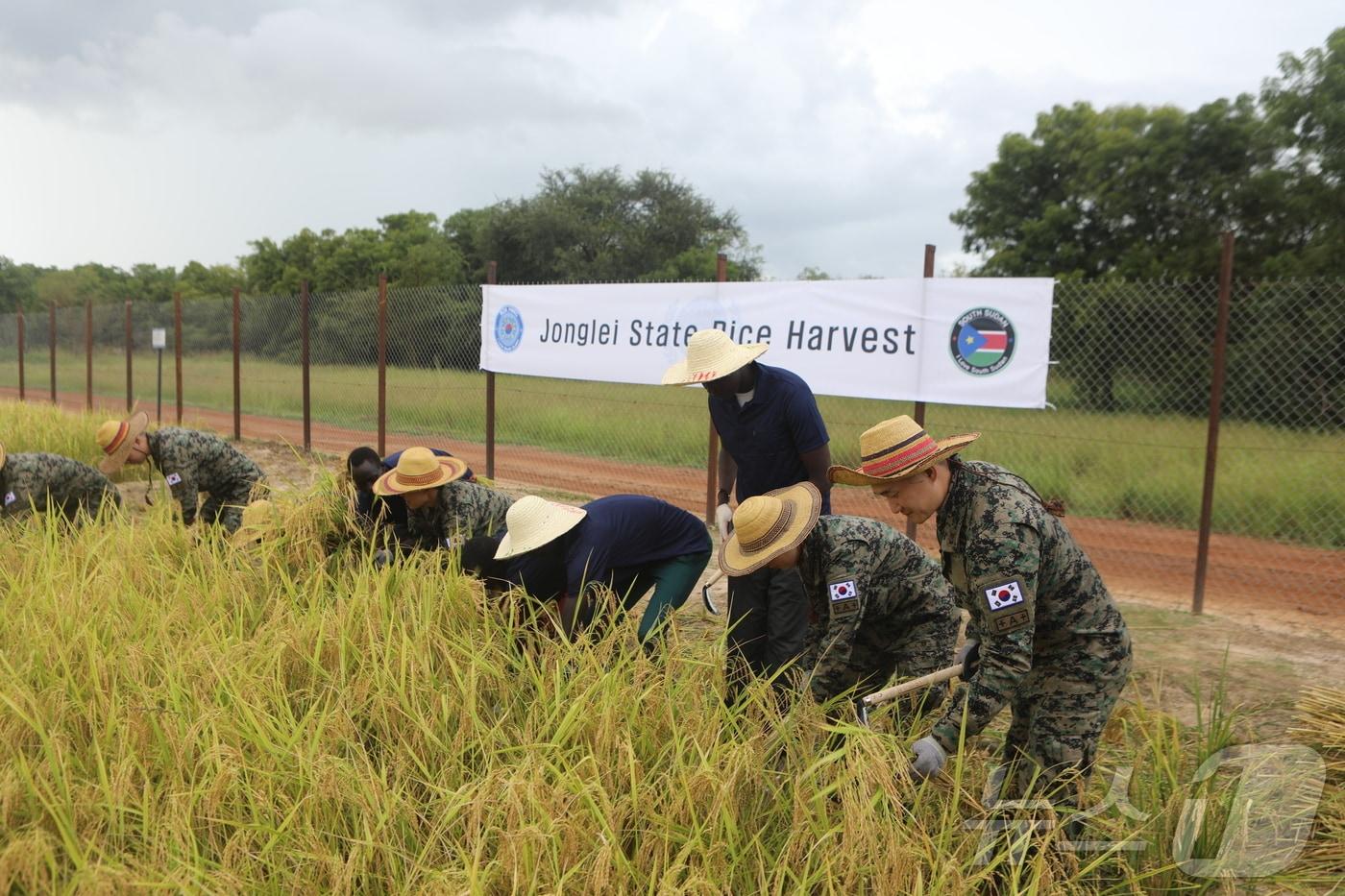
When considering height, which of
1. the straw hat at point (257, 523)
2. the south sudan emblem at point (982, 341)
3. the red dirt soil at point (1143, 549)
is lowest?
the red dirt soil at point (1143, 549)

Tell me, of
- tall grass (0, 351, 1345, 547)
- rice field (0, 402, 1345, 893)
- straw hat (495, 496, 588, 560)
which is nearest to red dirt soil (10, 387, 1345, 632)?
tall grass (0, 351, 1345, 547)

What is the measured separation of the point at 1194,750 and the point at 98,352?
2349cm

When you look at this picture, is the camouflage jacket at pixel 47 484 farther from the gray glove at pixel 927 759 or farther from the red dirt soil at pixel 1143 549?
the gray glove at pixel 927 759

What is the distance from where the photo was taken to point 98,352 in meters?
21.9

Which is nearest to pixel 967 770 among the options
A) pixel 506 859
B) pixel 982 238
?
pixel 506 859

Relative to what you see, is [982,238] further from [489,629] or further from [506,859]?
[506,859]

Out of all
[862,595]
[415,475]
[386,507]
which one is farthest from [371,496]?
[862,595]

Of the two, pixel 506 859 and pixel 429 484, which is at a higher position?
pixel 429 484

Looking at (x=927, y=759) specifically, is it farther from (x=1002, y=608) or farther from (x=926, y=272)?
(x=926, y=272)

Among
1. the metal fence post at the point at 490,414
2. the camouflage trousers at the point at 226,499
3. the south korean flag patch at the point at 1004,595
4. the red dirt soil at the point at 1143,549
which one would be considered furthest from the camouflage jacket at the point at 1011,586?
the metal fence post at the point at 490,414

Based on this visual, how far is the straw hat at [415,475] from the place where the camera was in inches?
186

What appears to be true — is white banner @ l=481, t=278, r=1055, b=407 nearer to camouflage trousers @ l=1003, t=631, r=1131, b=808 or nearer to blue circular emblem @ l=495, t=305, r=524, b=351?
blue circular emblem @ l=495, t=305, r=524, b=351

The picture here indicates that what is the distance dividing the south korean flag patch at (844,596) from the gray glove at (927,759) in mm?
608

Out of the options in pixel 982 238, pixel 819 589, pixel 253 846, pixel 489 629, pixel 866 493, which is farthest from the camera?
pixel 982 238
